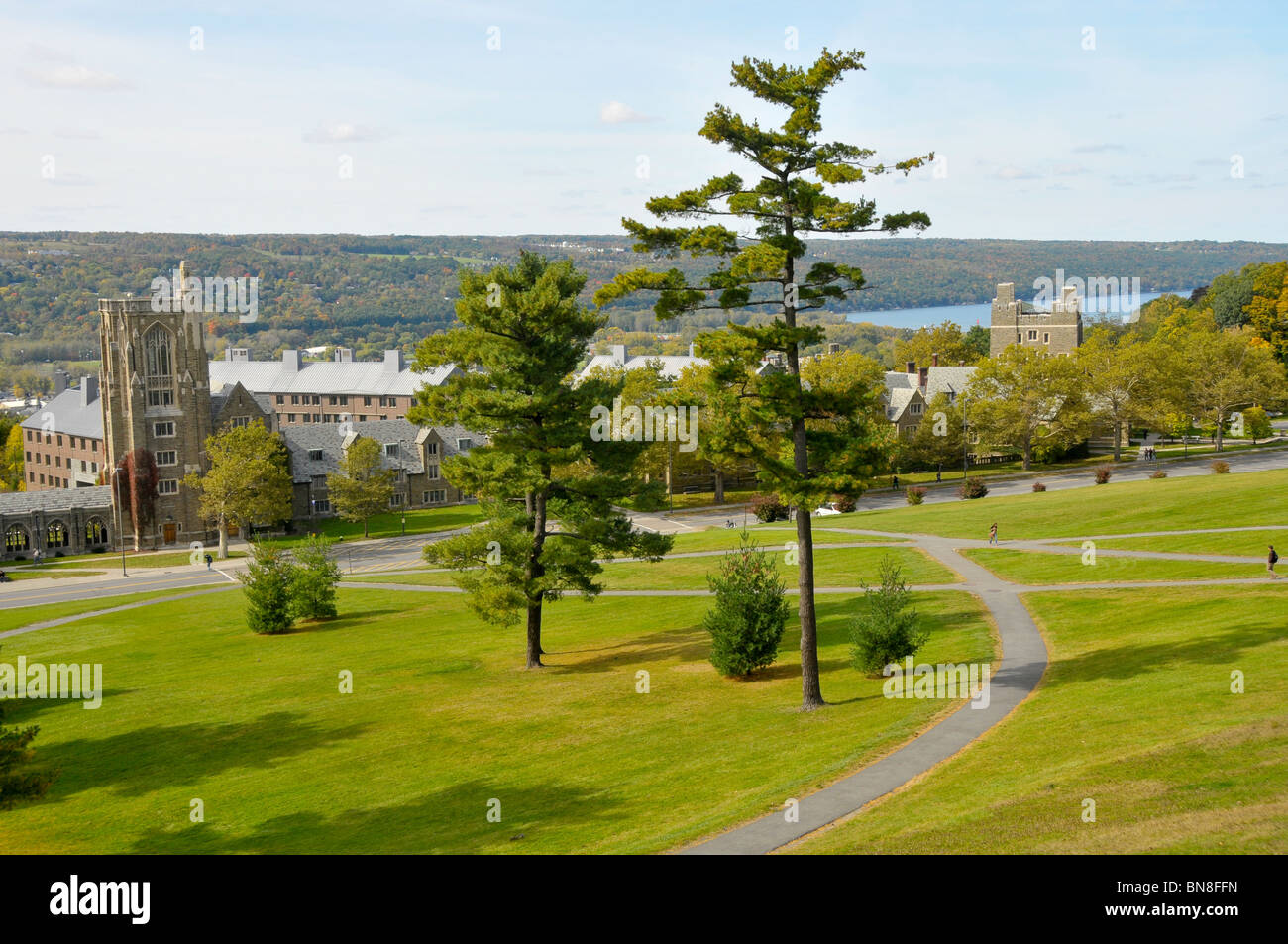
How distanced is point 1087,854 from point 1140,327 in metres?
193

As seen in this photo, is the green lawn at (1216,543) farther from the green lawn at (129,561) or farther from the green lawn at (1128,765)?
the green lawn at (129,561)

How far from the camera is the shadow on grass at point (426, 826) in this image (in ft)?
72.1

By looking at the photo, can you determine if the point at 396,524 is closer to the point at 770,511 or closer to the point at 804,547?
the point at 770,511

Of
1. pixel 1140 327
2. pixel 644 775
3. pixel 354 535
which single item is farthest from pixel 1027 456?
pixel 1140 327

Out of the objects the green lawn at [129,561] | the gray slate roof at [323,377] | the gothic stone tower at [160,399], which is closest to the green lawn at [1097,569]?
the green lawn at [129,561]

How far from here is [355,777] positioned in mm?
27703

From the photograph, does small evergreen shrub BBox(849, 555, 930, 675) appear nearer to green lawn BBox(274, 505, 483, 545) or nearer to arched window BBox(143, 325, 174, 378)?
green lawn BBox(274, 505, 483, 545)

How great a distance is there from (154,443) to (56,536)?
10535 mm

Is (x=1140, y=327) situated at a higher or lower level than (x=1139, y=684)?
higher

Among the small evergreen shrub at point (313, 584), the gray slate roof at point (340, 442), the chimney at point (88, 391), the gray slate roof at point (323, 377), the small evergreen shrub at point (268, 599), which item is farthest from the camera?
the gray slate roof at point (323, 377)

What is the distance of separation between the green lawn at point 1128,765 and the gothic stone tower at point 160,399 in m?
77.5

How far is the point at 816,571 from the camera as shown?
174ft

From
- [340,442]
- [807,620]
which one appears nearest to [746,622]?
[807,620]
